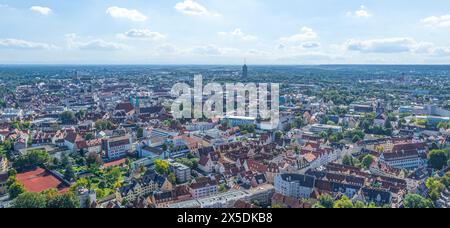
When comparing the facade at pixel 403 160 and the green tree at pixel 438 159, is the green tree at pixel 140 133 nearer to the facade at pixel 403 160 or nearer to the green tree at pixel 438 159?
the facade at pixel 403 160

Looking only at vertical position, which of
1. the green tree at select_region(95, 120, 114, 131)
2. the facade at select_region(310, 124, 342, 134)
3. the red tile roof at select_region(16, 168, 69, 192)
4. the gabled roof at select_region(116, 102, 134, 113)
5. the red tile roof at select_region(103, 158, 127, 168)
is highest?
the gabled roof at select_region(116, 102, 134, 113)

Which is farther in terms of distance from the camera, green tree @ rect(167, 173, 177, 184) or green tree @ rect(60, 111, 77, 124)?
green tree @ rect(60, 111, 77, 124)

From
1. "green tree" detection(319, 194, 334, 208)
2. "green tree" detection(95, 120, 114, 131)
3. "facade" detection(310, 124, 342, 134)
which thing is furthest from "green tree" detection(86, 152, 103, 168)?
"facade" detection(310, 124, 342, 134)

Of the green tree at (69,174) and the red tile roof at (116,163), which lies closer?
the green tree at (69,174)

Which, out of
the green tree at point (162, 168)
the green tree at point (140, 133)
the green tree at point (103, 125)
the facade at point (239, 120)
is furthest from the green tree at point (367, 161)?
the green tree at point (103, 125)

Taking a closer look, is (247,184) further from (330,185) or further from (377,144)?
(377,144)

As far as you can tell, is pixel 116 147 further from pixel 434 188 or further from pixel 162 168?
pixel 434 188

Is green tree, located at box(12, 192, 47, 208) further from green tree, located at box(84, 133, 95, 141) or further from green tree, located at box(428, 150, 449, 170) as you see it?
green tree, located at box(428, 150, 449, 170)
